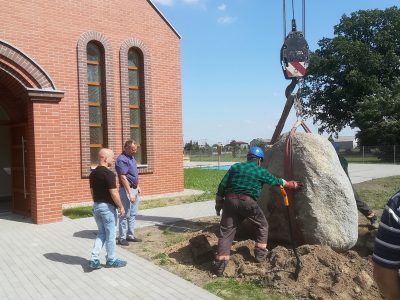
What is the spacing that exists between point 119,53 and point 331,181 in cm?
867

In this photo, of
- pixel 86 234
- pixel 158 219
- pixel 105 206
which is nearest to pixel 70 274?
pixel 105 206

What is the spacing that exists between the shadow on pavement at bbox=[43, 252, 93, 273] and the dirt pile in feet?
4.25

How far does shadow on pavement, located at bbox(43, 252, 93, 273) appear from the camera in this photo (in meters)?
6.34

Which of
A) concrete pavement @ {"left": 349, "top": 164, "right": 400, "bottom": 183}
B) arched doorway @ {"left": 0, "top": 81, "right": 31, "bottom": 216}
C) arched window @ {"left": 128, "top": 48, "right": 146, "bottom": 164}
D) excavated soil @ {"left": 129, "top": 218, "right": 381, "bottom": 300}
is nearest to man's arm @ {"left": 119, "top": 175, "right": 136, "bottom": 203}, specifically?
excavated soil @ {"left": 129, "top": 218, "right": 381, "bottom": 300}

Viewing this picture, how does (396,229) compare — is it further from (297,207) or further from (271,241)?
(271,241)

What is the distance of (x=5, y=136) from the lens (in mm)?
14492

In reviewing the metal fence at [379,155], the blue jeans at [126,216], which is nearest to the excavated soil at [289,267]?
the blue jeans at [126,216]

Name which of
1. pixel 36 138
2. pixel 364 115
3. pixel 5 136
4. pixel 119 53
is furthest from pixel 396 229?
pixel 364 115

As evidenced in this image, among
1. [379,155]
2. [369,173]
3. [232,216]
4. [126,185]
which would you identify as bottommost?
[369,173]

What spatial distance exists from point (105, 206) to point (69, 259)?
126 cm

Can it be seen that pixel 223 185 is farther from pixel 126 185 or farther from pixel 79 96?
pixel 79 96

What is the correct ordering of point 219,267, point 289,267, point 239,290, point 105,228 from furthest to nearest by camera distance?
1. point 105,228
2. point 219,267
3. point 289,267
4. point 239,290

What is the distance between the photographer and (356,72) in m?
47.4

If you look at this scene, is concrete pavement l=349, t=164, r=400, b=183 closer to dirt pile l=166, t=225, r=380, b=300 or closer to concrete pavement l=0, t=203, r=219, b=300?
dirt pile l=166, t=225, r=380, b=300
